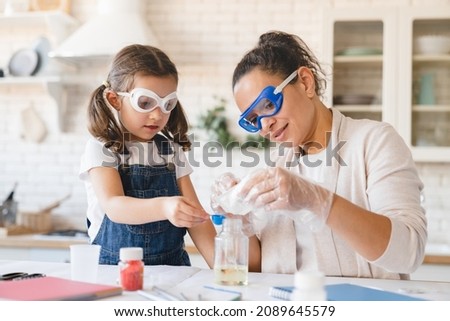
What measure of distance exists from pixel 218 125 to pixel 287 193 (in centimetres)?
246

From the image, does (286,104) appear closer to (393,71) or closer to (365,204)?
(365,204)

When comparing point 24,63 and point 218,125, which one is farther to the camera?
point 24,63

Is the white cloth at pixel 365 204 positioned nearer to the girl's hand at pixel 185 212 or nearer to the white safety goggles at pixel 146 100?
the girl's hand at pixel 185 212

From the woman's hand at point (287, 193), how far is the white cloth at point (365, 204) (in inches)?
8.7

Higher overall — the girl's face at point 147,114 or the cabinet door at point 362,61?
the cabinet door at point 362,61

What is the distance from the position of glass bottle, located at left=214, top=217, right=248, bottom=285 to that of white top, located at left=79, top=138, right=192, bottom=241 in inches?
22.7

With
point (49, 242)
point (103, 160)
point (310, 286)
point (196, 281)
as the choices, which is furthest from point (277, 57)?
point (49, 242)

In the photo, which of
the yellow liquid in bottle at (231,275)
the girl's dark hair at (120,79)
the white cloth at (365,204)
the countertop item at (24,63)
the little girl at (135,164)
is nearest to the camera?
the yellow liquid in bottle at (231,275)

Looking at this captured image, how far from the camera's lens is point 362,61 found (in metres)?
3.68

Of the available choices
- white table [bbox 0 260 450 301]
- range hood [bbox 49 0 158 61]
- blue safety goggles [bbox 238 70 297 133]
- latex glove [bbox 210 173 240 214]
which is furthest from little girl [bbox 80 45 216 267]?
range hood [bbox 49 0 158 61]

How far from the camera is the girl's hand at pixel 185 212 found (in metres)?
1.59

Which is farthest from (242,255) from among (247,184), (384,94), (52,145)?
(52,145)

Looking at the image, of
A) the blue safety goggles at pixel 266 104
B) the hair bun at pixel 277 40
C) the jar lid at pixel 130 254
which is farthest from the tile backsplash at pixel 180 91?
the jar lid at pixel 130 254
